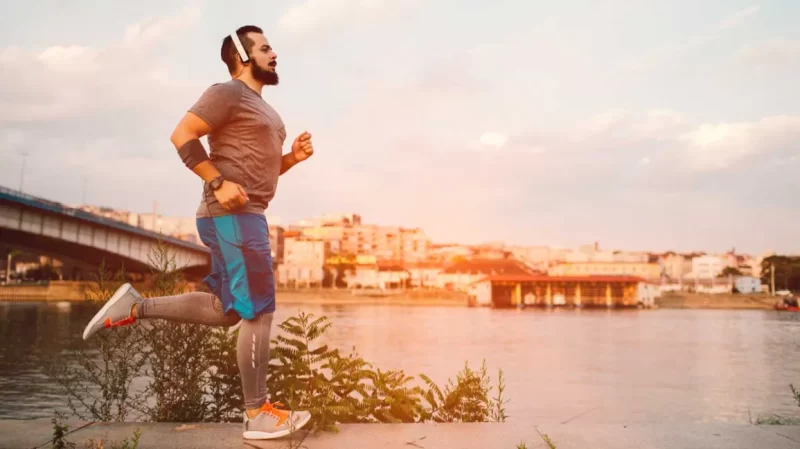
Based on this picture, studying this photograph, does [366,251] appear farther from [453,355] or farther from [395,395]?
[395,395]

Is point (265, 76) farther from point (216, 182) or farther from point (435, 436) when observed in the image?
point (435, 436)

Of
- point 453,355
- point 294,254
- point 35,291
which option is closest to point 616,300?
point 294,254

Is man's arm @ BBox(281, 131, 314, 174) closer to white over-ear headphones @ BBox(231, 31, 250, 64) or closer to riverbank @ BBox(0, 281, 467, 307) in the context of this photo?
white over-ear headphones @ BBox(231, 31, 250, 64)

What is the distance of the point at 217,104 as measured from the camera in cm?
297

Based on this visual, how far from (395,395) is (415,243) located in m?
172

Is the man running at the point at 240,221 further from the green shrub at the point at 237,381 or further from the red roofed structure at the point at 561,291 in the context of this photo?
the red roofed structure at the point at 561,291

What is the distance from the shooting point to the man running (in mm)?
2932

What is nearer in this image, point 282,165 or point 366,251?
point 282,165

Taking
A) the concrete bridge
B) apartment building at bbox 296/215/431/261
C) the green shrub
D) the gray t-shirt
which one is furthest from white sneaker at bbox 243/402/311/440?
apartment building at bbox 296/215/431/261

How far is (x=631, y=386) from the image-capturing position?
16344 mm

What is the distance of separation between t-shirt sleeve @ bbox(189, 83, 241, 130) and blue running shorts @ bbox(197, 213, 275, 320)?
18.0 inches

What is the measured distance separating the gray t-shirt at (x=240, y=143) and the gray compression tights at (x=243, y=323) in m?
0.44

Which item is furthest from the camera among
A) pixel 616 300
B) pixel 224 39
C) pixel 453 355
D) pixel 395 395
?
pixel 616 300

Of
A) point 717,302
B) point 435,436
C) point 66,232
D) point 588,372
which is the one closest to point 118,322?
point 435,436
